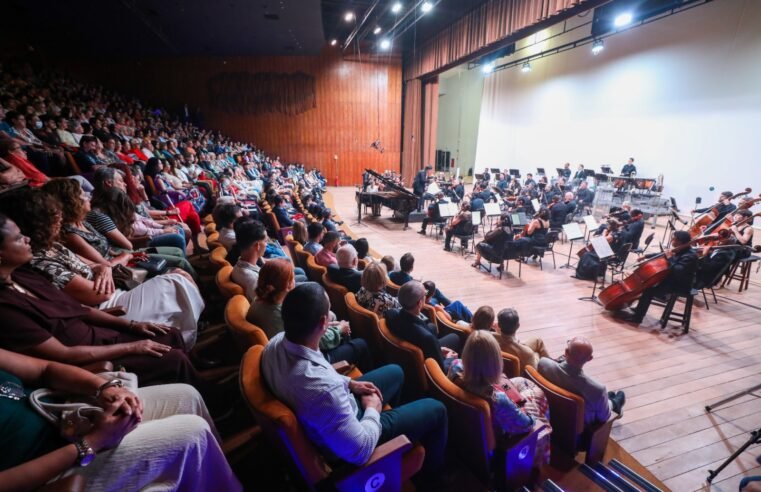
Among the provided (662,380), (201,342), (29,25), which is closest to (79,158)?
(201,342)

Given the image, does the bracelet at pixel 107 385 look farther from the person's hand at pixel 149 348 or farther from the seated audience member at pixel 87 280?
the seated audience member at pixel 87 280

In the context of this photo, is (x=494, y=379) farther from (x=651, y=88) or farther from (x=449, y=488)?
(x=651, y=88)

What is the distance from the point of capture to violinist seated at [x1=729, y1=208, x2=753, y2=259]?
467 cm

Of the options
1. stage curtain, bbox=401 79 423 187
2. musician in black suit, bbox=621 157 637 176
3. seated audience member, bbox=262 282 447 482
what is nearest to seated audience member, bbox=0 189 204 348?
seated audience member, bbox=262 282 447 482

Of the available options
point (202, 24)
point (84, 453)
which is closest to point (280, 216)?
point (84, 453)

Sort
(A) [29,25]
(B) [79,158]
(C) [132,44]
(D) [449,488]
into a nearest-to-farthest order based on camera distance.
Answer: (D) [449,488] < (B) [79,158] < (A) [29,25] < (C) [132,44]

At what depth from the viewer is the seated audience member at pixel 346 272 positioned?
116 inches

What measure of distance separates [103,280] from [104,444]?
1298mm

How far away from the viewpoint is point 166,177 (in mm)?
6020

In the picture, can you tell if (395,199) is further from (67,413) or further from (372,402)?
(67,413)

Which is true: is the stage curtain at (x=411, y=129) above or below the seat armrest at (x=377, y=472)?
above

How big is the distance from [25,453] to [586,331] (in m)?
4.45

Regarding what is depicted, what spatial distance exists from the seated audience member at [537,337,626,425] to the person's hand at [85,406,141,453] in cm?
220

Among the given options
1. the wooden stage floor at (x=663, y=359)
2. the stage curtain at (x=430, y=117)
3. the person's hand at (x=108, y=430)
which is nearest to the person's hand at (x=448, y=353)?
the wooden stage floor at (x=663, y=359)
